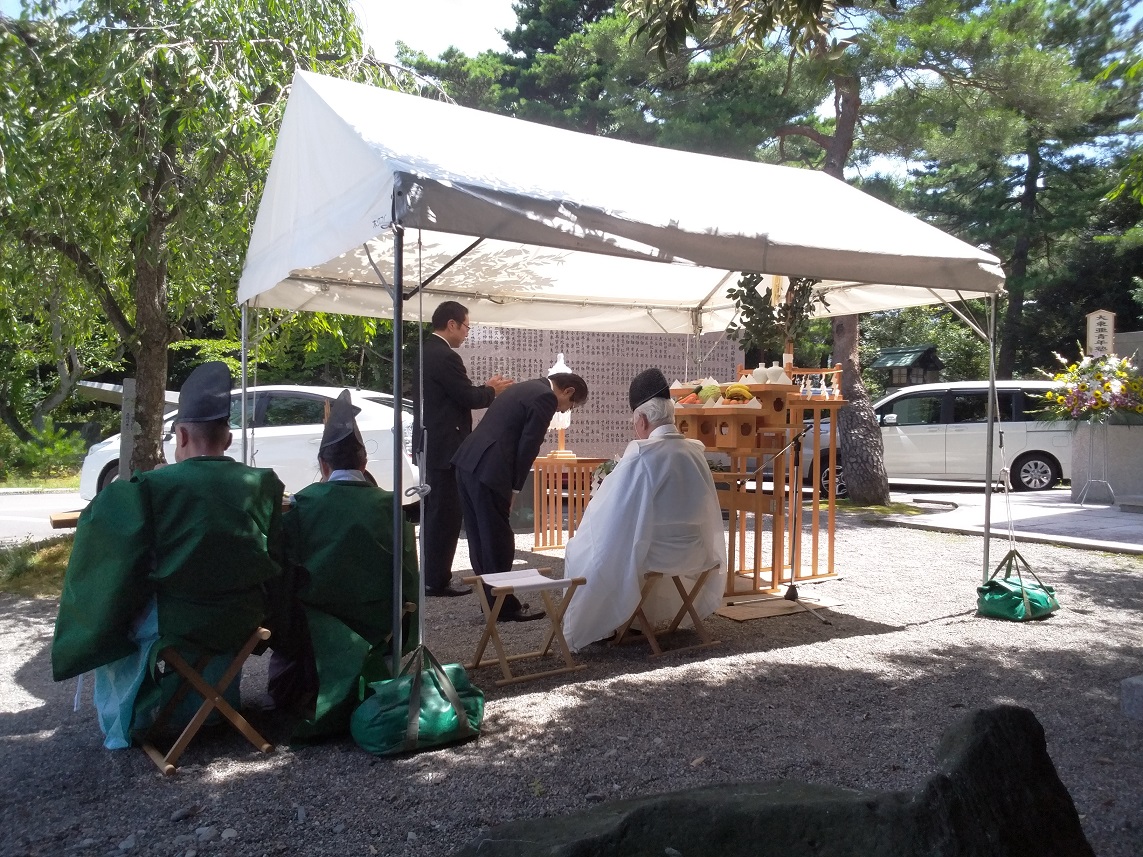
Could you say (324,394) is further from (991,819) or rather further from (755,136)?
(991,819)

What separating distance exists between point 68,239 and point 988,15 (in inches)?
395

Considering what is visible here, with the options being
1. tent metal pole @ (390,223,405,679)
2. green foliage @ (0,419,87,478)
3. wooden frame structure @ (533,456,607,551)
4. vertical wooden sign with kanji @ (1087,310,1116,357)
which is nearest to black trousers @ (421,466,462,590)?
wooden frame structure @ (533,456,607,551)

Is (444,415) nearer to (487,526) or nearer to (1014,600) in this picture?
Result: (487,526)

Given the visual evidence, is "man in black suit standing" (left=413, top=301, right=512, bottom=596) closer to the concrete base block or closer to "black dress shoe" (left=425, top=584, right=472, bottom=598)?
"black dress shoe" (left=425, top=584, right=472, bottom=598)

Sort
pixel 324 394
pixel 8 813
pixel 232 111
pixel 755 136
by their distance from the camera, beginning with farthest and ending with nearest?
pixel 755 136 < pixel 324 394 < pixel 232 111 < pixel 8 813

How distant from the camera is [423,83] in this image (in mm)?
7918

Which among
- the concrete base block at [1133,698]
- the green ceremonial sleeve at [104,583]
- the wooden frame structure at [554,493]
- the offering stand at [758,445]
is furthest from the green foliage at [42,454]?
the concrete base block at [1133,698]

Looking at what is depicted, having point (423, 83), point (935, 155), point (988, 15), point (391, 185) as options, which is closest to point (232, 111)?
point (423, 83)

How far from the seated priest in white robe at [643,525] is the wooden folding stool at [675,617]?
7 cm

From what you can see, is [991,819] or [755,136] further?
[755,136]

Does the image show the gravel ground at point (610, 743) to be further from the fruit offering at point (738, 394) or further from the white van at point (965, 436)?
the white van at point (965, 436)

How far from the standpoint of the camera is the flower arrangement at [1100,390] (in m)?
11.2

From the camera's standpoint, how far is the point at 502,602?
446 centimetres

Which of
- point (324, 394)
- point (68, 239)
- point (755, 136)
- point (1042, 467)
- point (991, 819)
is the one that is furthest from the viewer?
point (1042, 467)
